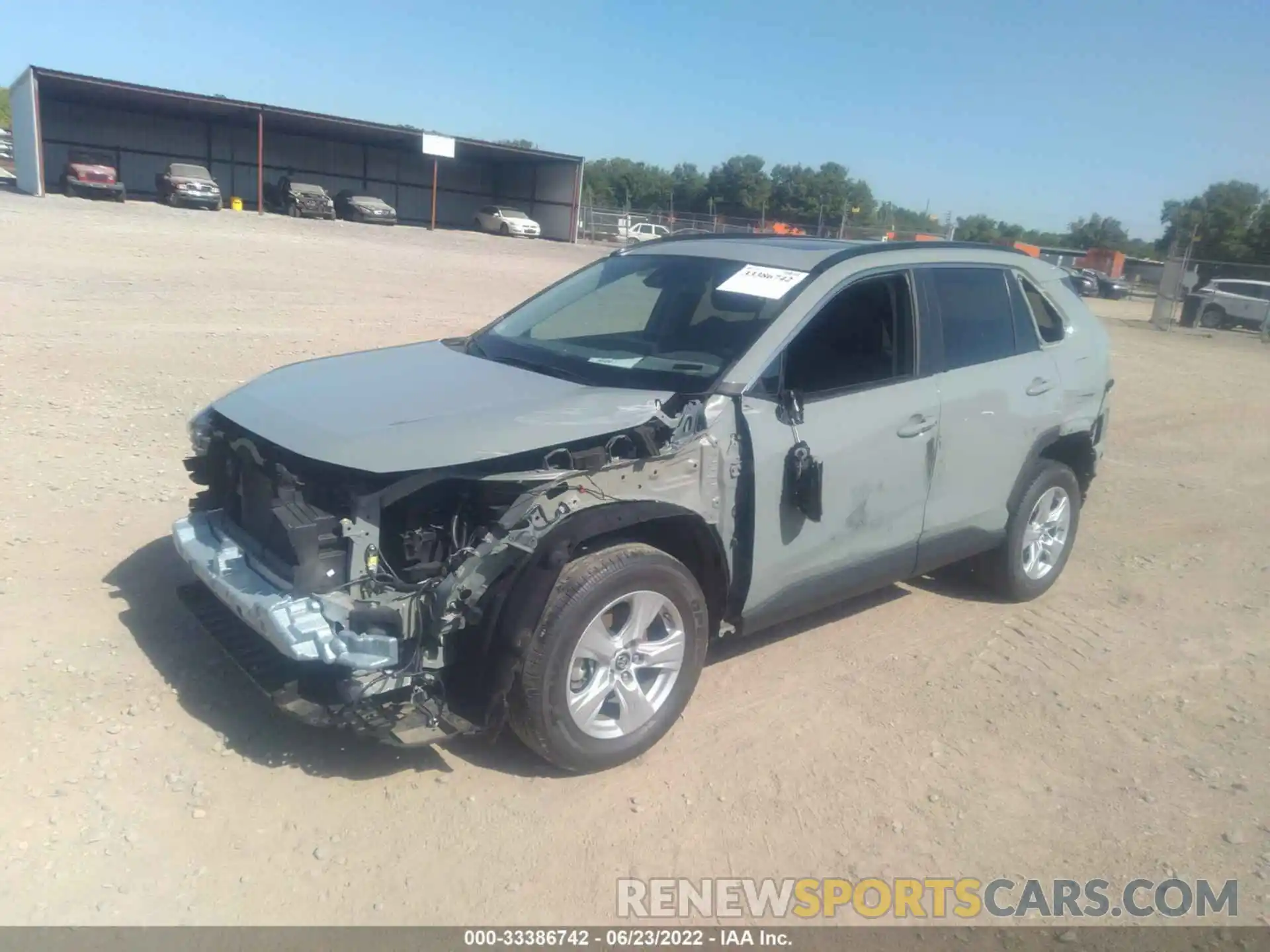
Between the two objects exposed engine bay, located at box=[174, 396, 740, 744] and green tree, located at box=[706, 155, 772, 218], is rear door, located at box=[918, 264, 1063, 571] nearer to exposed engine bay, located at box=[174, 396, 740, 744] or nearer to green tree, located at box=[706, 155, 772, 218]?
exposed engine bay, located at box=[174, 396, 740, 744]

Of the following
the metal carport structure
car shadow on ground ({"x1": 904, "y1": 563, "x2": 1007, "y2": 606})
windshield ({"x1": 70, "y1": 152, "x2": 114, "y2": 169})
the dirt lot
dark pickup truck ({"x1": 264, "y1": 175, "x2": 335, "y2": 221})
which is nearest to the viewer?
the dirt lot

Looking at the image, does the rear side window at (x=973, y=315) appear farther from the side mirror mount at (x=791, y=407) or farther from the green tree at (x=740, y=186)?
the green tree at (x=740, y=186)

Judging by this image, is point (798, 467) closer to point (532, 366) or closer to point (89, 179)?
point (532, 366)

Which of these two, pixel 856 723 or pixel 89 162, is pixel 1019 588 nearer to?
pixel 856 723

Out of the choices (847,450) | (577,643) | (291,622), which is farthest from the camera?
(847,450)

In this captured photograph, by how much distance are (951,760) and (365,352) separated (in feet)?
11.0

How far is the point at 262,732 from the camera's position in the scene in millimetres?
3736

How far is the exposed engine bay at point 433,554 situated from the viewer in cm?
324

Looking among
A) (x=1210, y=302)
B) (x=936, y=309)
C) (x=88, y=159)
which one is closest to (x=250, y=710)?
(x=936, y=309)

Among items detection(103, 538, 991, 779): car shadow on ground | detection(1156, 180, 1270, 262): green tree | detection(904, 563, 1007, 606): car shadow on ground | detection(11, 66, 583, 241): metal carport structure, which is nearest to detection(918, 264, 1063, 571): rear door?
detection(904, 563, 1007, 606): car shadow on ground

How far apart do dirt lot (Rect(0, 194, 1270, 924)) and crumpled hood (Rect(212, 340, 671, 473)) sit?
19 centimetres

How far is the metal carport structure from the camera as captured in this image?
34656 mm

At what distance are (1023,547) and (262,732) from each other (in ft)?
13.3

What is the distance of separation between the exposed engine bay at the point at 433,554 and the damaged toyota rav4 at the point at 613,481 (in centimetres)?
1
